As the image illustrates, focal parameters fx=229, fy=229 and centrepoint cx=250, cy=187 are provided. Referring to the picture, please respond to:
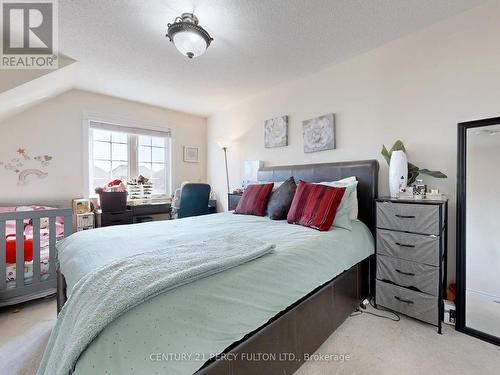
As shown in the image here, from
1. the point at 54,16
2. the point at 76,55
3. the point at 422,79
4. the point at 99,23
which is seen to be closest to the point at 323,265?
the point at 422,79

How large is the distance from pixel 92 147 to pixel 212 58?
246 cm

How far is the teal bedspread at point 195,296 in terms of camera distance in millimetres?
691

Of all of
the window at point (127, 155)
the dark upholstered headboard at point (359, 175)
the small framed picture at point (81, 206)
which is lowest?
the small framed picture at point (81, 206)

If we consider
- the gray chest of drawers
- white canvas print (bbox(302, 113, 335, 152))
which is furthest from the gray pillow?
the gray chest of drawers

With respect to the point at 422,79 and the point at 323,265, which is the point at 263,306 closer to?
the point at 323,265

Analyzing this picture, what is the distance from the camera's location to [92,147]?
361 centimetres

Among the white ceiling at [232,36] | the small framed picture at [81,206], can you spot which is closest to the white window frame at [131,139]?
the small framed picture at [81,206]

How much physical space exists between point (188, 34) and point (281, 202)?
1.69 m

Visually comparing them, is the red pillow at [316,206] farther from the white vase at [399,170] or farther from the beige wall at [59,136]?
the beige wall at [59,136]

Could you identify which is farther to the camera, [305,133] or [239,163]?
[239,163]

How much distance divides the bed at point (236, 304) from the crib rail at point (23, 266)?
557mm

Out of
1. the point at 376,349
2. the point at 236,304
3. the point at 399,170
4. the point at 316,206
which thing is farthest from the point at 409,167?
the point at 236,304

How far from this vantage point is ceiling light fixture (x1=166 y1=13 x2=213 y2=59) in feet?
5.84

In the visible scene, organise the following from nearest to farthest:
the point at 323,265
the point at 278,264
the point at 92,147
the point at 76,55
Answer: the point at 278,264
the point at 323,265
the point at 76,55
the point at 92,147
